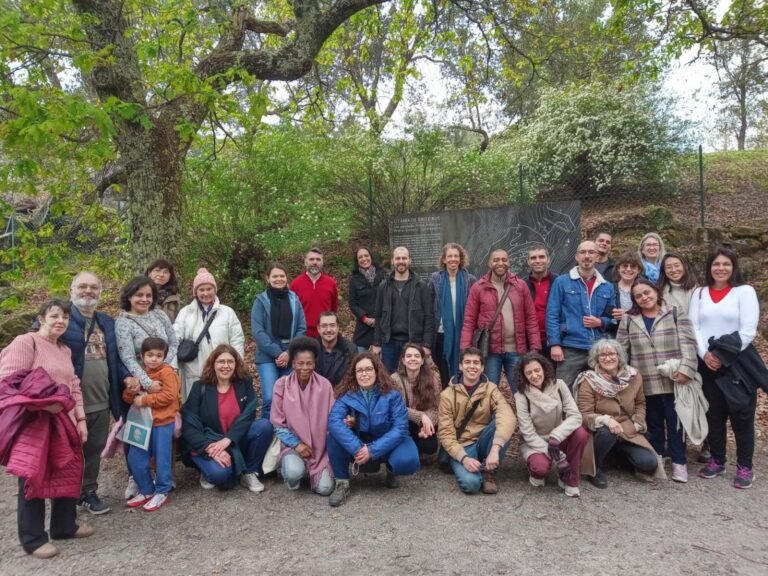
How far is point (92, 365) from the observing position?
3.92 metres

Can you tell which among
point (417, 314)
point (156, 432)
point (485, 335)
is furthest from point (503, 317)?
point (156, 432)

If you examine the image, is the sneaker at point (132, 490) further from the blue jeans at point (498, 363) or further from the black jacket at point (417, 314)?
the blue jeans at point (498, 363)

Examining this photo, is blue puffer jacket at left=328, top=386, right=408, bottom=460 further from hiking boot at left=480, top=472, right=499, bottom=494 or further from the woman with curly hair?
hiking boot at left=480, top=472, right=499, bottom=494

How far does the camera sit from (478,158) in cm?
980

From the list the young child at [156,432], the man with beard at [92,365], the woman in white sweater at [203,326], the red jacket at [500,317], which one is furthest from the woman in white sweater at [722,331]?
the man with beard at [92,365]

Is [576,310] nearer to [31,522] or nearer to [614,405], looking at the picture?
[614,405]

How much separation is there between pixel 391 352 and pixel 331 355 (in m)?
0.80

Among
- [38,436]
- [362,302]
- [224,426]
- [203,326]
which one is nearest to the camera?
[38,436]

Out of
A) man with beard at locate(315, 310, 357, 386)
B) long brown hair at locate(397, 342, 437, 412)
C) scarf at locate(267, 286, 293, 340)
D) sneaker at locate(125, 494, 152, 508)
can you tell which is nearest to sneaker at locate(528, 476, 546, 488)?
long brown hair at locate(397, 342, 437, 412)

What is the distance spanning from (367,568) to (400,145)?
7.86 metres

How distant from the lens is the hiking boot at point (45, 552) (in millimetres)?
3270

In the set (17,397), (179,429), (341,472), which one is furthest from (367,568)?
(17,397)

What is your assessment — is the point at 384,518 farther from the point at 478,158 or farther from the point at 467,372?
the point at 478,158

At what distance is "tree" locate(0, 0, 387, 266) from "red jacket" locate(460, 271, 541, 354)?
275 cm
